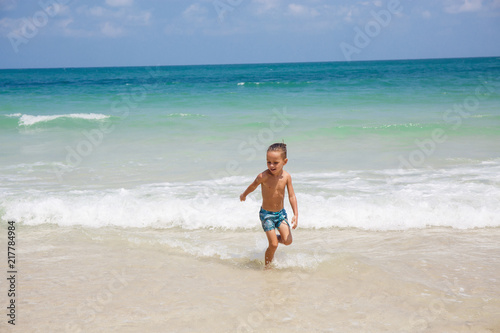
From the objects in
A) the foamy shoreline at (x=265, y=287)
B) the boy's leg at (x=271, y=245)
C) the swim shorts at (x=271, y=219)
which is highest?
the swim shorts at (x=271, y=219)

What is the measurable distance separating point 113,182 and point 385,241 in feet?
15.9

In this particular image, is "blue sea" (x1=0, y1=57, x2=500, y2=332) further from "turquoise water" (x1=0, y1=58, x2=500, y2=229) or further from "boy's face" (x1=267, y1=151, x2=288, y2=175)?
"boy's face" (x1=267, y1=151, x2=288, y2=175)

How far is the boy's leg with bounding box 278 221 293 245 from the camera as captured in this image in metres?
4.22

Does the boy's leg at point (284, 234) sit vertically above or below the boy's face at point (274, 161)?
below

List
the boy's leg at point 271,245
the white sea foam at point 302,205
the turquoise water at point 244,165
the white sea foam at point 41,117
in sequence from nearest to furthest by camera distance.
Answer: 1. the boy's leg at point 271,245
2. the white sea foam at point 302,205
3. the turquoise water at point 244,165
4. the white sea foam at point 41,117

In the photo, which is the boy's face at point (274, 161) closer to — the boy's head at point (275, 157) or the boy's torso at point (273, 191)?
the boy's head at point (275, 157)

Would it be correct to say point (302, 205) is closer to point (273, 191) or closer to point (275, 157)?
point (273, 191)

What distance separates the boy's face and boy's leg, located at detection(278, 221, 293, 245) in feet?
1.86

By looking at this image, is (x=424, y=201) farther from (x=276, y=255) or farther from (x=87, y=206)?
(x=87, y=206)

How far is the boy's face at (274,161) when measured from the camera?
402cm

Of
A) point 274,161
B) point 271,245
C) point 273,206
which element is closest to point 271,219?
point 273,206

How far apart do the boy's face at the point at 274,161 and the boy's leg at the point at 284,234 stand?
57cm

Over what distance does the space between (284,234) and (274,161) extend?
2.53 feet

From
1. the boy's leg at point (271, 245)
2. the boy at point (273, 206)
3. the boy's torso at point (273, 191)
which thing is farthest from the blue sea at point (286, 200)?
the boy's torso at point (273, 191)
